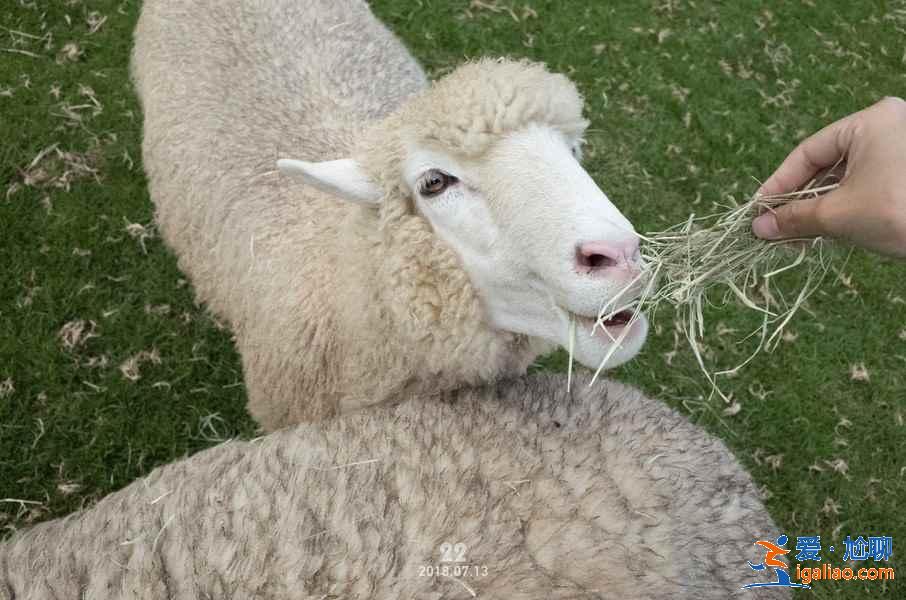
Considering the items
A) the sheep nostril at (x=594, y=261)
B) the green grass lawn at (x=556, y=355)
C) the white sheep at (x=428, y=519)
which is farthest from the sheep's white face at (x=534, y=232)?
the green grass lawn at (x=556, y=355)

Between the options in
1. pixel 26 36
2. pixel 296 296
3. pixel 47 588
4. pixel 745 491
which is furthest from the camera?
pixel 26 36

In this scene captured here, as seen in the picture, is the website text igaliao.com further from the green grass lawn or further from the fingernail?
the fingernail

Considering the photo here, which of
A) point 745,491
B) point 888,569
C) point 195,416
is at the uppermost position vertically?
point 745,491

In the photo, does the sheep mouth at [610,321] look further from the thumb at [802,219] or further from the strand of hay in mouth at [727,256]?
the thumb at [802,219]

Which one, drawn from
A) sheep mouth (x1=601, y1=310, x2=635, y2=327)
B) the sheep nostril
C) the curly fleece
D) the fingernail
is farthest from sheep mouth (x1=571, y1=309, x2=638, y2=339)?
the fingernail

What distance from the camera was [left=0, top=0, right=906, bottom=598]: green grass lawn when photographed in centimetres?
361

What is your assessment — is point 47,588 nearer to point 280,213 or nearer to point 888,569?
point 280,213

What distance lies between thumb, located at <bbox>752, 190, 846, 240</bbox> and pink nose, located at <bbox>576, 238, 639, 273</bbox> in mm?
446

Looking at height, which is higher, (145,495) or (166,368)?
(145,495)

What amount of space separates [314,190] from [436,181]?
1.06 m

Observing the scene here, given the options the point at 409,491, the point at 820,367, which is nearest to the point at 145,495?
the point at 409,491

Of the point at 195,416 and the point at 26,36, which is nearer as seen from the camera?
the point at 195,416

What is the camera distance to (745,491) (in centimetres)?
212

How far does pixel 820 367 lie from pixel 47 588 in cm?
472
